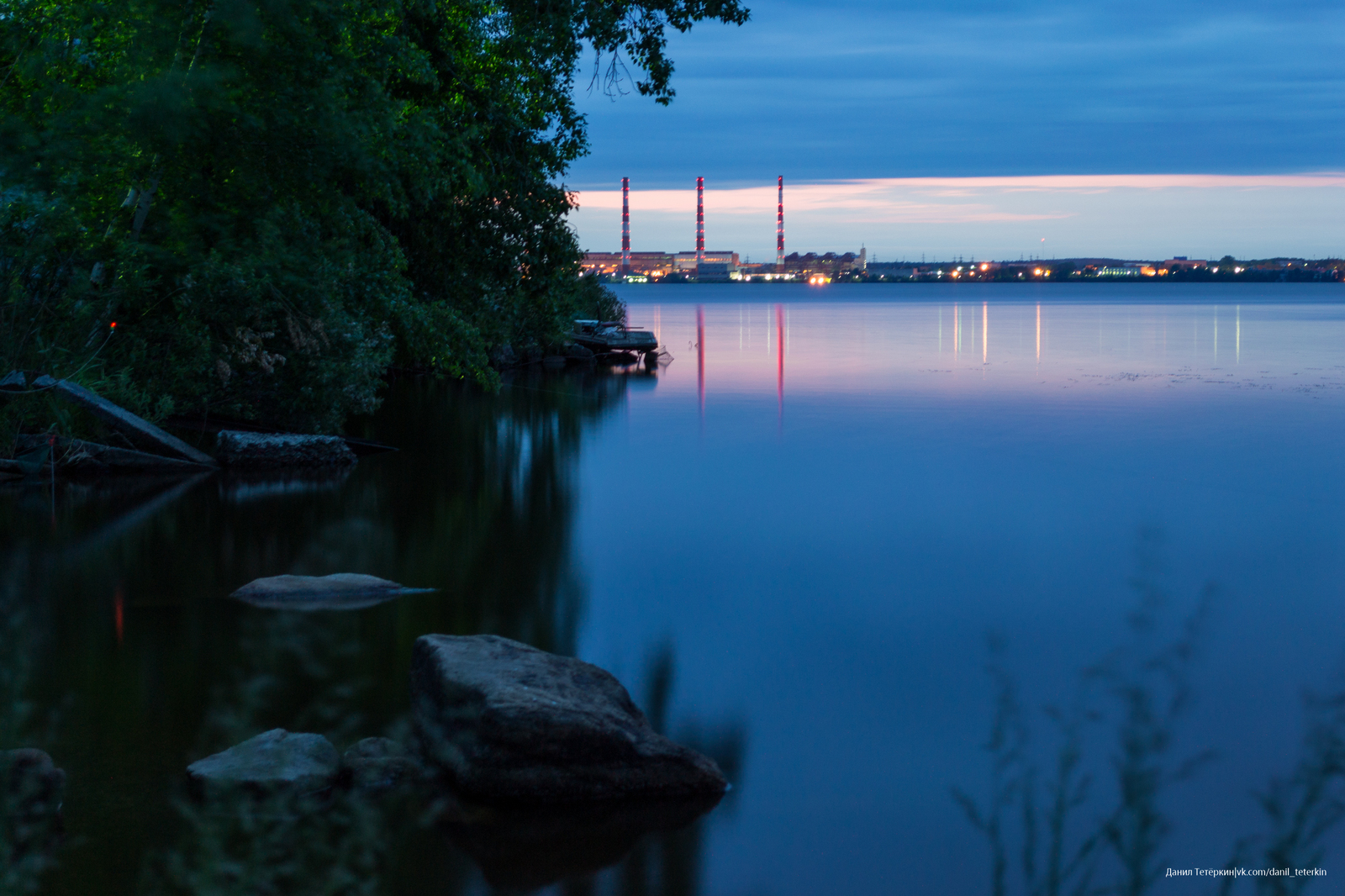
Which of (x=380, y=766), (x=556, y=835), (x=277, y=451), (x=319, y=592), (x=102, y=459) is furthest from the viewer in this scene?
(x=277, y=451)

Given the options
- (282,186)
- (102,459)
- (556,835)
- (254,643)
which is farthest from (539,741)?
(102,459)

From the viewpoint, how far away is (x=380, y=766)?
691 centimetres

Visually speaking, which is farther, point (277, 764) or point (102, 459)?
point (102, 459)

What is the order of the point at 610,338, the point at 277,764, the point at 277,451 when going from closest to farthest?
the point at 277,764 < the point at 277,451 < the point at 610,338

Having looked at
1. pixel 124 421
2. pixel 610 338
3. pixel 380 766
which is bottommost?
pixel 380 766

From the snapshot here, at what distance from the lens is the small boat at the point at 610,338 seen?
161ft

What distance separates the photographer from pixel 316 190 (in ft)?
42.0

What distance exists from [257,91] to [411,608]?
5011 millimetres

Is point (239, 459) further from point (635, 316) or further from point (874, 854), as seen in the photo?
point (635, 316)

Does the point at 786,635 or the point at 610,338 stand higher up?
the point at 610,338

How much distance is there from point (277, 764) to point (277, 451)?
13.8 m

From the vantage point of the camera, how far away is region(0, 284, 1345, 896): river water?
600cm

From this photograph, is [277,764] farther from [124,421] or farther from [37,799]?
[124,421]

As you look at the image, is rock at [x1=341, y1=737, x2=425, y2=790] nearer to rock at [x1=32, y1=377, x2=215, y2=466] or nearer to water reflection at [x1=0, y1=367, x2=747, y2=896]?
water reflection at [x1=0, y1=367, x2=747, y2=896]
